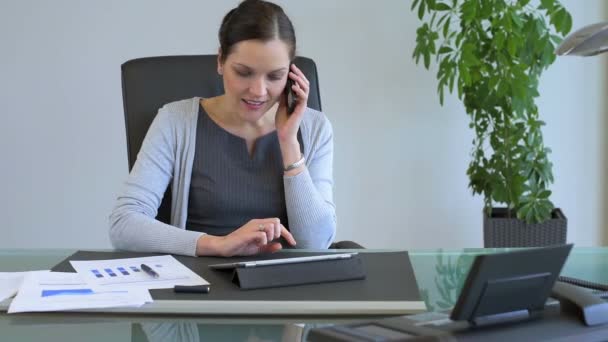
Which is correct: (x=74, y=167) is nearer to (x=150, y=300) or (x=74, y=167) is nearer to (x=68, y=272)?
(x=68, y=272)

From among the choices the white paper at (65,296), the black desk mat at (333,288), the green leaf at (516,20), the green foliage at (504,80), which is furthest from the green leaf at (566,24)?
the white paper at (65,296)

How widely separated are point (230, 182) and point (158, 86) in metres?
0.29

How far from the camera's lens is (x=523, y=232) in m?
3.21

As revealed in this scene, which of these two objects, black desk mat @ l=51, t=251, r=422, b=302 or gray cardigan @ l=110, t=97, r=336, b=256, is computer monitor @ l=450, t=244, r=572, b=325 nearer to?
black desk mat @ l=51, t=251, r=422, b=302

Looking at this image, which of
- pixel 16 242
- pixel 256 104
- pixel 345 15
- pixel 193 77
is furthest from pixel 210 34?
pixel 256 104

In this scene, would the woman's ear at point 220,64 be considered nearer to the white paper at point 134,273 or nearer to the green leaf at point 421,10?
the white paper at point 134,273

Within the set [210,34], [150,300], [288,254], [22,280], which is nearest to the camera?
[150,300]

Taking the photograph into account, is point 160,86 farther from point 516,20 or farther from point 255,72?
point 516,20

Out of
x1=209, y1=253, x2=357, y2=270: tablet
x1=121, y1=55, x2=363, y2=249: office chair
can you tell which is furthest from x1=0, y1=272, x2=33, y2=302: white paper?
x1=121, y1=55, x2=363, y2=249: office chair

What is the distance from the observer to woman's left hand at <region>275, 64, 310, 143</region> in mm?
1959

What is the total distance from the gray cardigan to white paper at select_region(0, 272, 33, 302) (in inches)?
12.1

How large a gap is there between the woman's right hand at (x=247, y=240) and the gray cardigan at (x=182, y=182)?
0.17 m

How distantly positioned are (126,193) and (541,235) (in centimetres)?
183

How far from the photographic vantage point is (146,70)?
6.72ft
